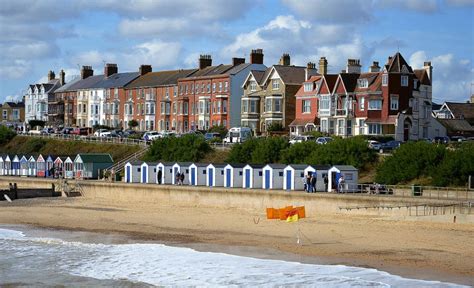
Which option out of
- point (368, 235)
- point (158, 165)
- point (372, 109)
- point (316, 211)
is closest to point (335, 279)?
point (368, 235)

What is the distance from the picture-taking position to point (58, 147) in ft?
305

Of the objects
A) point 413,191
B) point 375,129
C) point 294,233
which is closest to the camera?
point 294,233

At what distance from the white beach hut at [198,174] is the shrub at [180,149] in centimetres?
1121

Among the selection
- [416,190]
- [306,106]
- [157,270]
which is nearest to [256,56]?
[306,106]

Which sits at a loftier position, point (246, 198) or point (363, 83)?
point (363, 83)

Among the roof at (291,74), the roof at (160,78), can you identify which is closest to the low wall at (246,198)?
the roof at (291,74)

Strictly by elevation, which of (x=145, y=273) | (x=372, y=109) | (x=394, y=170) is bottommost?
(x=145, y=273)

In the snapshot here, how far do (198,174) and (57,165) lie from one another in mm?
20973

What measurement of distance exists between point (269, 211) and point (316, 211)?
14.7ft

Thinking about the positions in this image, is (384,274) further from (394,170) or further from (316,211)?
(394,170)

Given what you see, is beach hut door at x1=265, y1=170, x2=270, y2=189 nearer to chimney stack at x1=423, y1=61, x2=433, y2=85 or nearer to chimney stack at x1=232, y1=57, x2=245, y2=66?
chimney stack at x1=423, y1=61, x2=433, y2=85

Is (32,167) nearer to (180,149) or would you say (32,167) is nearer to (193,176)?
(180,149)

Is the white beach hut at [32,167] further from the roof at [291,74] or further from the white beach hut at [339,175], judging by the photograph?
the white beach hut at [339,175]

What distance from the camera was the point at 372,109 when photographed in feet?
239
